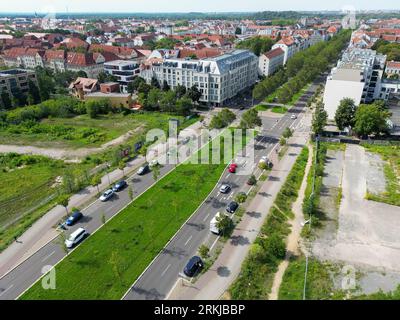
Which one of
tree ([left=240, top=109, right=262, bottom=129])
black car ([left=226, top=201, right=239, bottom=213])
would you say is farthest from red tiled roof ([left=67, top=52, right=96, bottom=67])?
black car ([left=226, top=201, right=239, bottom=213])

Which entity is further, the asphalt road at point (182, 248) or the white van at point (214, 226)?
the white van at point (214, 226)

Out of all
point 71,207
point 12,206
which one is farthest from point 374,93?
point 12,206

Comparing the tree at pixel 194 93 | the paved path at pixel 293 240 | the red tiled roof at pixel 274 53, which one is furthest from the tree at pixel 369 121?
the red tiled roof at pixel 274 53

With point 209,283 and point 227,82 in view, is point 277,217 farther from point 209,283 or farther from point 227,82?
point 227,82

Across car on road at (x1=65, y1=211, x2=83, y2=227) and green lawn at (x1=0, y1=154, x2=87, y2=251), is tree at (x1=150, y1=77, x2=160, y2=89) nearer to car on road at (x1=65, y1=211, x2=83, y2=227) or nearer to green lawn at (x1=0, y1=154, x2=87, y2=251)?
green lawn at (x1=0, y1=154, x2=87, y2=251)

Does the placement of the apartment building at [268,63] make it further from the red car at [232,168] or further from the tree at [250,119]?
the red car at [232,168]
